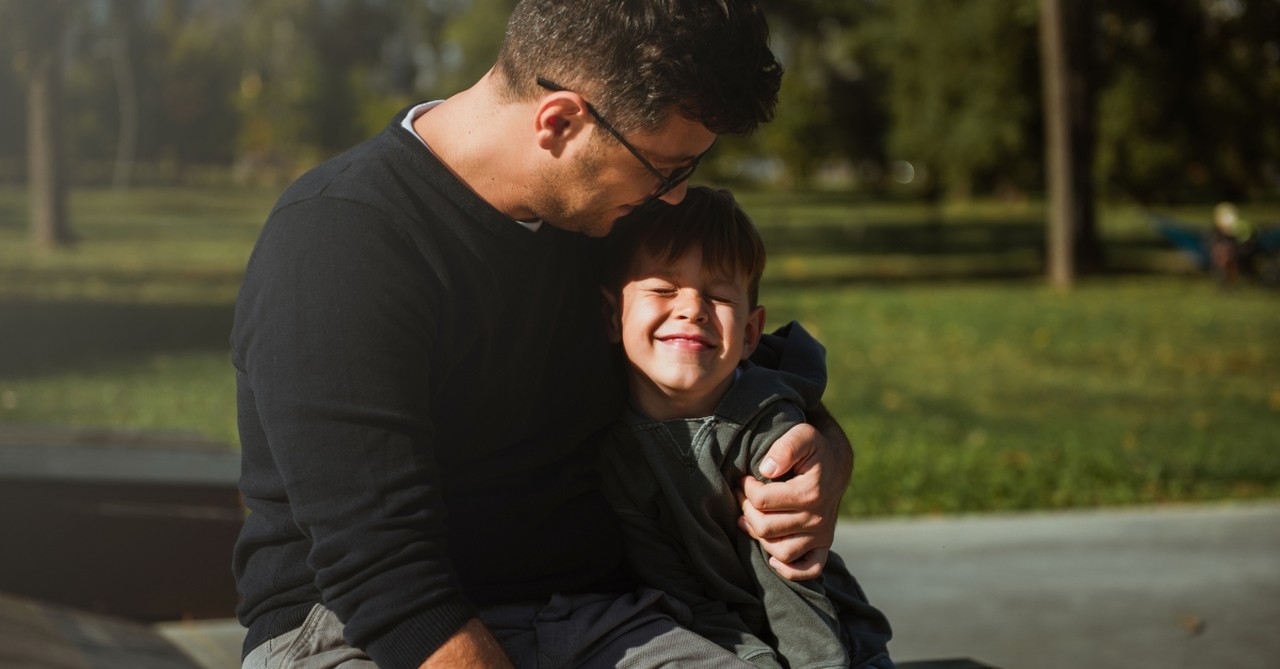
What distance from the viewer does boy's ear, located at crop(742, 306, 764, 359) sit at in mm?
2540

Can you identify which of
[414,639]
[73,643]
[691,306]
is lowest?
[73,643]

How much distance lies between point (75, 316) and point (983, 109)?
56.9 feet

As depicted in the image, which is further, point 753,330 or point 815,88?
point 815,88

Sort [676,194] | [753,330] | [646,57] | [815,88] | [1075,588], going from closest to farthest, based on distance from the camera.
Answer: [646,57] → [676,194] → [753,330] → [1075,588] → [815,88]

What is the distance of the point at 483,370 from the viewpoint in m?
2.16

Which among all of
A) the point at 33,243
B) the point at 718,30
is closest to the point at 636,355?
the point at 718,30

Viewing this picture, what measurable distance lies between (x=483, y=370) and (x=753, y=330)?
0.61 m

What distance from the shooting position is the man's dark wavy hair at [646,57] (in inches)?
80.1

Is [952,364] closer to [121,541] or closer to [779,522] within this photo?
[121,541]

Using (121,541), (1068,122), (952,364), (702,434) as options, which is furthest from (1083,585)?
(1068,122)

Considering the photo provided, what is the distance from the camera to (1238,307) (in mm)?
16234

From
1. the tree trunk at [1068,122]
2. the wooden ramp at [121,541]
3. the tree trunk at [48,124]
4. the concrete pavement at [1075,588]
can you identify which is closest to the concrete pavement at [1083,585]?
the concrete pavement at [1075,588]

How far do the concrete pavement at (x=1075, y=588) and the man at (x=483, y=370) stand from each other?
269 cm

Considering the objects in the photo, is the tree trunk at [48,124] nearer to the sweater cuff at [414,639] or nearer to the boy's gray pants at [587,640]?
the boy's gray pants at [587,640]
